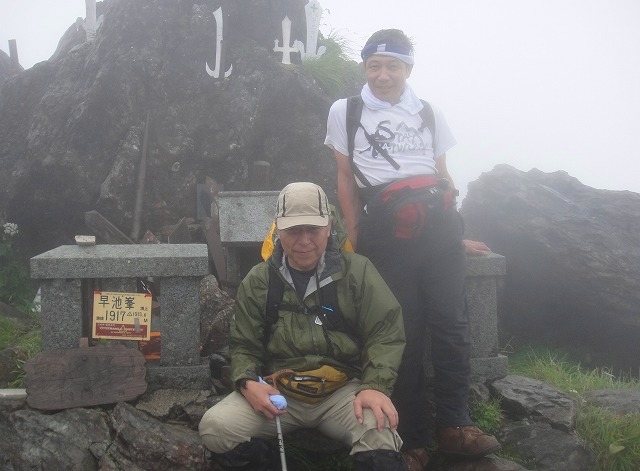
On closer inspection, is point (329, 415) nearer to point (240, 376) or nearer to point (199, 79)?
point (240, 376)

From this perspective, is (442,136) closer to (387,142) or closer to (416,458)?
(387,142)

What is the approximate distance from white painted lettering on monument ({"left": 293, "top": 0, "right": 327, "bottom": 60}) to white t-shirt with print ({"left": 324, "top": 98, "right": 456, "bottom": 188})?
7.36 meters

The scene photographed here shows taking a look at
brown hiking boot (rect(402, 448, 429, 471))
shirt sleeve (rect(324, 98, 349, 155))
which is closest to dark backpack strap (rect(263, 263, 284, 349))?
shirt sleeve (rect(324, 98, 349, 155))

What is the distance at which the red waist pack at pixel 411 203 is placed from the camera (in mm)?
4102

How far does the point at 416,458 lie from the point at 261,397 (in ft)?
4.69

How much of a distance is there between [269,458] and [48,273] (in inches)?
85.6

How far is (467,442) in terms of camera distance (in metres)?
4.15

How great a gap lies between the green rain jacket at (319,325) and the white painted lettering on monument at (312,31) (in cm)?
831

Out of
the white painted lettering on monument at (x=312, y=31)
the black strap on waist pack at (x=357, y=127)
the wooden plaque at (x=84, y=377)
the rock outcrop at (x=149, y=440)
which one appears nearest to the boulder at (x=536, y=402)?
the rock outcrop at (x=149, y=440)

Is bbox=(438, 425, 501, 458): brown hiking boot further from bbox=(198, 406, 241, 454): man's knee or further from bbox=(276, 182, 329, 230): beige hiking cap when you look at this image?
bbox=(276, 182, 329, 230): beige hiking cap

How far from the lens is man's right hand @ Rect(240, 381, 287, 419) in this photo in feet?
11.3

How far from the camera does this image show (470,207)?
950 centimetres

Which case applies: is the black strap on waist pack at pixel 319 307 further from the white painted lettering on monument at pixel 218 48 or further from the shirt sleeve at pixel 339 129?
the white painted lettering on monument at pixel 218 48

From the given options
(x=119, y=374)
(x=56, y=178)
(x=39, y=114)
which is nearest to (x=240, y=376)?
(x=119, y=374)
